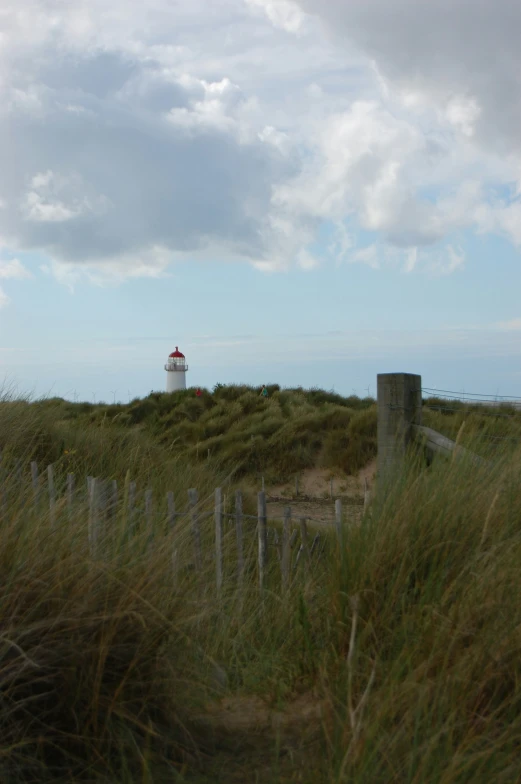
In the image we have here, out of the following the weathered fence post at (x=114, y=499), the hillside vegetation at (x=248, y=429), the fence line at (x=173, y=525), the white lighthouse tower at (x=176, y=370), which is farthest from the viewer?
the white lighthouse tower at (x=176, y=370)

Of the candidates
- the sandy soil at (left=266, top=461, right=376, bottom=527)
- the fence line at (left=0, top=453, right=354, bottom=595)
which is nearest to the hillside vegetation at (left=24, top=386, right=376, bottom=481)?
the sandy soil at (left=266, top=461, right=376, bottom=527)

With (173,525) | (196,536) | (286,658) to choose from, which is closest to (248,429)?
(173,525)

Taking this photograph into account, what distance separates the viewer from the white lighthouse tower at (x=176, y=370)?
93.3ft

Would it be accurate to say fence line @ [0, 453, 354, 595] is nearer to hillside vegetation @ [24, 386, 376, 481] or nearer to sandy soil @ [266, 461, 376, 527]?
sandy soil @ [266, 461, 376, 527]

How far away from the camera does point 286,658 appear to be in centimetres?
319

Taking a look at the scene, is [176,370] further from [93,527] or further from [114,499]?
[93,527]

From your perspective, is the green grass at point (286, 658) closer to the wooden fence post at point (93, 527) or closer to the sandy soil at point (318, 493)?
the wooden fence post at point (93, 527)

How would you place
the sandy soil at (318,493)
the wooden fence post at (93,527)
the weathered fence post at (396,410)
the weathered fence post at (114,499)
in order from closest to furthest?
the wooden fence post at (93,527), the weathered fence post at (114,499), the weathered fence post at (396,410), the sandy soil at (318,493)

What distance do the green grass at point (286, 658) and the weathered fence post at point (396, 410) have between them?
1.44 m

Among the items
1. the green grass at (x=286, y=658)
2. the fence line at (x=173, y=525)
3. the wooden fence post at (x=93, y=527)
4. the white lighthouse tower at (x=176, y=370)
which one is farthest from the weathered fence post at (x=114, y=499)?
the white lighthouse tower at (x=176, y=370)

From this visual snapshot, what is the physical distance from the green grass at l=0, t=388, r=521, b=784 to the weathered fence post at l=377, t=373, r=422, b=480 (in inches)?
56.6

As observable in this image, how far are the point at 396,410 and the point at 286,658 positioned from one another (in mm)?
2418

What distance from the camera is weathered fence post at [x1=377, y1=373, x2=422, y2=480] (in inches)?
205

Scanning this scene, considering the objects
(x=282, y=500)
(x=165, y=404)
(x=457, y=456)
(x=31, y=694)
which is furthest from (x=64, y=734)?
(x=165, y=404)
